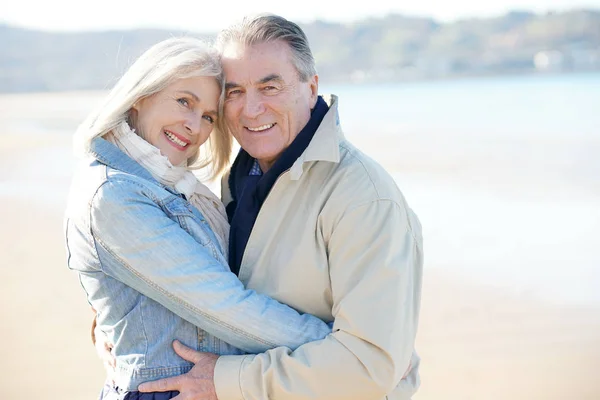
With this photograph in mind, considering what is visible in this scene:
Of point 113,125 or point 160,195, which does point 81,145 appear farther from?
point 160,195

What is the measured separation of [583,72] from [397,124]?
27521 mm

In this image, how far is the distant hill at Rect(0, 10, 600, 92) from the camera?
5016 cm

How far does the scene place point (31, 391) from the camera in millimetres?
5180

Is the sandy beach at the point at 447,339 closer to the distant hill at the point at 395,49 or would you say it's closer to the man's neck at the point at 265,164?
the man's neck at the point at 265,164

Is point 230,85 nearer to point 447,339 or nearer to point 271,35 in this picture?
point 271,35

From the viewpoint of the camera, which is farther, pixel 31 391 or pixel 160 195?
pixel 31 391

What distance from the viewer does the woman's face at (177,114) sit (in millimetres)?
2668

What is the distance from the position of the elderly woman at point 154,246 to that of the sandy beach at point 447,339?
2861mm

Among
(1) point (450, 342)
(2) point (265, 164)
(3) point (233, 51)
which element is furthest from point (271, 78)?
(1) point (450, 342)

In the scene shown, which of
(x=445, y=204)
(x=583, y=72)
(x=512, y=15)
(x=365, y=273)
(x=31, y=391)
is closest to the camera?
(x=365, y=273)

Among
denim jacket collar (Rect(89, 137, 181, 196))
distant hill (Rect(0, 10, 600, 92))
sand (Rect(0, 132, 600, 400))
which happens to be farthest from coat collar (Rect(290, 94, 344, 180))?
distant hill (Rect(0, 10, 600, 92))

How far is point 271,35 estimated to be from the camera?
2723 mm

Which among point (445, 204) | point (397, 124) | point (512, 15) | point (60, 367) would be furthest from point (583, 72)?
point (60, 367)

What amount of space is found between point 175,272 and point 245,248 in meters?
0.35
